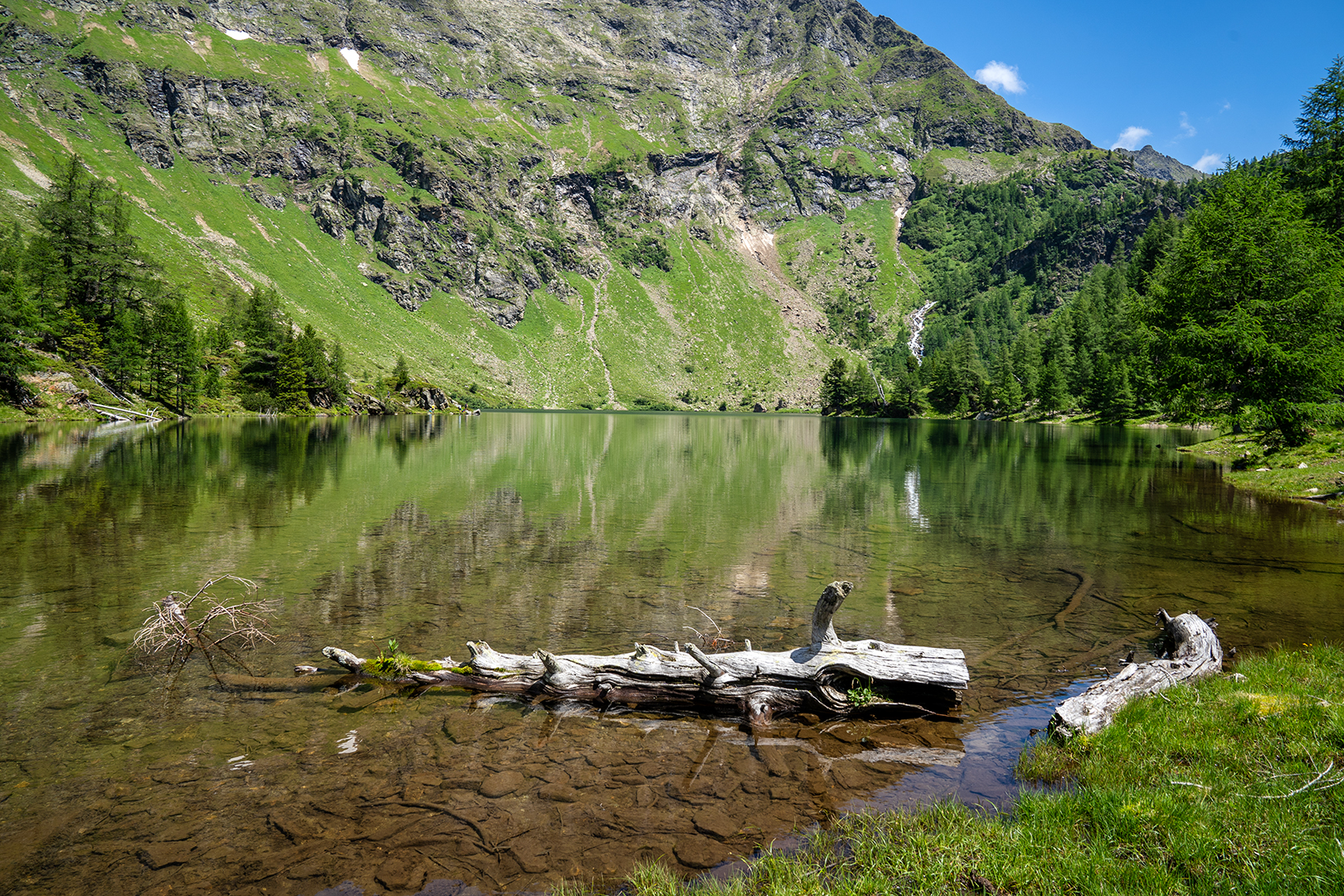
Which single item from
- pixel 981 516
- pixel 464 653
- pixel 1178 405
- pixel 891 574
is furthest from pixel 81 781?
pixel 1178 405

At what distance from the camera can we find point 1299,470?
105ft

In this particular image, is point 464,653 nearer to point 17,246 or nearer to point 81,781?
point 81,781

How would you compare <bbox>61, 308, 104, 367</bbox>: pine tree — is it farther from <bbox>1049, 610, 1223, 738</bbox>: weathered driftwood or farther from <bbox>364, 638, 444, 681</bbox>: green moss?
<bbox>1049, 610, 1223, 738</bbox>: weathered driftwood

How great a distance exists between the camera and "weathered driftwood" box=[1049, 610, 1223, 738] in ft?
27.3

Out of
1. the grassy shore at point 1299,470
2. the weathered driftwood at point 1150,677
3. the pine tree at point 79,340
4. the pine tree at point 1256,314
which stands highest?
the pine tree at point 1256,314

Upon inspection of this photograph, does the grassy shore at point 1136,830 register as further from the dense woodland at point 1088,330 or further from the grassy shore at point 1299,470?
the dense woodland at point 1088,330

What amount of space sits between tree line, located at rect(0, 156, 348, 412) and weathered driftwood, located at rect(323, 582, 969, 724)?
8113cm

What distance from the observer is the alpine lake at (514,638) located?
6773 mm

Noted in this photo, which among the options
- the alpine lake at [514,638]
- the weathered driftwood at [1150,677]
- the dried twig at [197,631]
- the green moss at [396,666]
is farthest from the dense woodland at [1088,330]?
the dried twig at [197,631]

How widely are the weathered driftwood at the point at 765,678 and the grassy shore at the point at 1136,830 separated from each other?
1.85 m

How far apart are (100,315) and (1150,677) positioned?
11625 cm

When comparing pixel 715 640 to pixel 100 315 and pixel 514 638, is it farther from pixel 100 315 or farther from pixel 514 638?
pixel 100 315

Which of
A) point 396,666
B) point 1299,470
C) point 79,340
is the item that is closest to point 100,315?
point 79,340

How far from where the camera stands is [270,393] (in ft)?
368
